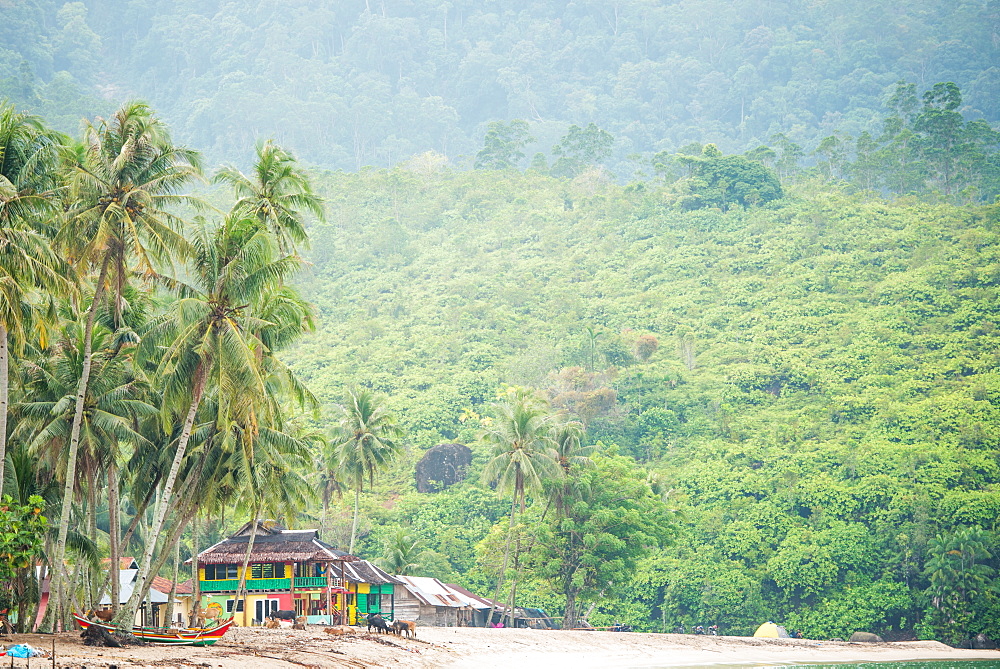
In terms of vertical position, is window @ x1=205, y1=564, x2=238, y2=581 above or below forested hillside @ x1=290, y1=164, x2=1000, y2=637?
below

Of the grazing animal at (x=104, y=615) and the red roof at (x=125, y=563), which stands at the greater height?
the red roof at (x=125, y=563)

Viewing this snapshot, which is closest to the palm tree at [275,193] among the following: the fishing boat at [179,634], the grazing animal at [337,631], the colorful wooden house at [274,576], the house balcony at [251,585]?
the fishing boat at [179,634]

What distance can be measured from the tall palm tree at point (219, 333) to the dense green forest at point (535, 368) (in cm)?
11

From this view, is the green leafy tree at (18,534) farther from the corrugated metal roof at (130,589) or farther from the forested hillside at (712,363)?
the forested hillside at (712,363)

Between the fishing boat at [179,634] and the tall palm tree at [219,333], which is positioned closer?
the tall palm tree at [219,333]

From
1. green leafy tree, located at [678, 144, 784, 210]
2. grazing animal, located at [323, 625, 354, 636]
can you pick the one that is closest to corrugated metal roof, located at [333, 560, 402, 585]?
grazing animal, located at [323, 625, 354, 636]

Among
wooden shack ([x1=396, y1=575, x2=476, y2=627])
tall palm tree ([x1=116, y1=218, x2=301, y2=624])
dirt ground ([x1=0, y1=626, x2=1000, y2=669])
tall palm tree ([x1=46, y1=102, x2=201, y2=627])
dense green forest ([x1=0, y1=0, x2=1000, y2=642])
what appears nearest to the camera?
dirt ground ([x1=0, y1=626, x2=1000, y2=669])

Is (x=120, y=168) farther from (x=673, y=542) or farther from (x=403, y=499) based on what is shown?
(x=403, y=499)

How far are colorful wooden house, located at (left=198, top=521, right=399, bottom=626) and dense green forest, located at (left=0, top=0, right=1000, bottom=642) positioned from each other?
2668 millimetres

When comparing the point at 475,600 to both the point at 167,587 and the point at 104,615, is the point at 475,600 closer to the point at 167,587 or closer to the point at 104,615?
the point at 167,587

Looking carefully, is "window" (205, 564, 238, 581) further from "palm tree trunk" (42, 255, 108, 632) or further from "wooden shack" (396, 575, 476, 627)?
"palm tree trunk" (42, 255, 108, 632)

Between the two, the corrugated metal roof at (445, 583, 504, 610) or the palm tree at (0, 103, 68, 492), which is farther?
the corrugated metal roof at (445, 583, 504, 610)

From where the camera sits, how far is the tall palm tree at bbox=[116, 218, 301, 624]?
26891 millimetres

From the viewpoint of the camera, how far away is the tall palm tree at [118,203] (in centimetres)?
2639
